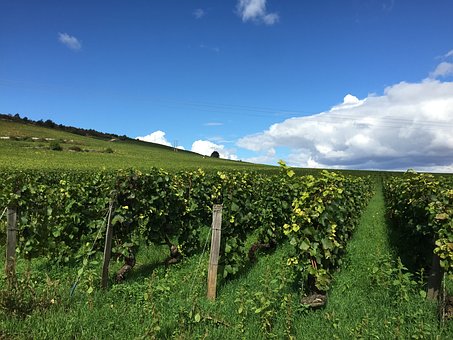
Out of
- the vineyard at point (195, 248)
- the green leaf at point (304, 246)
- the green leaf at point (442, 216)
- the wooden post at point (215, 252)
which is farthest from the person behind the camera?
the wooden post at point (215, 252)

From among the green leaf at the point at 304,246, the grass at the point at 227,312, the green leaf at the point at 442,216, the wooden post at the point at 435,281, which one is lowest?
the grass at the point at 227,312

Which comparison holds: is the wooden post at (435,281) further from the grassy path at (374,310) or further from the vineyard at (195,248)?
the grassy path at (374,310)

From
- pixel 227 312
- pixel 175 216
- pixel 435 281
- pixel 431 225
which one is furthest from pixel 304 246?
pixel 175 216

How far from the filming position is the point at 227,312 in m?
4.93

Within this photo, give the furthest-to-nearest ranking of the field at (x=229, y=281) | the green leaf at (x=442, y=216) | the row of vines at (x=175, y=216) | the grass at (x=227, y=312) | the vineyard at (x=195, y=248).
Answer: the row of vines at (x=175, y=216) → the green leaf at (x=442, y=216) → the vineyard at (x=195, y=248) → the field at (x=229, y=281) → the grass at (x=227, y=312)

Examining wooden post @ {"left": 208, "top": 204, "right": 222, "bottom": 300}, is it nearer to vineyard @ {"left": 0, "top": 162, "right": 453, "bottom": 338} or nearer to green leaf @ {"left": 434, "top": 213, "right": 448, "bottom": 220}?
vineyard @ {"left": 0, "top": 162, "right": 453, "bottom": 338}

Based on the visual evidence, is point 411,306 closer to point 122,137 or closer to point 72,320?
point 72,320

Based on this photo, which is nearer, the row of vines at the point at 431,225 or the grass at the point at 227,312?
the grass at the point at 227,312

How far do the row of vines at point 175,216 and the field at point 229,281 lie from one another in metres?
0.03

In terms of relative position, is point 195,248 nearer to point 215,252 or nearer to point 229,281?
point 229,281

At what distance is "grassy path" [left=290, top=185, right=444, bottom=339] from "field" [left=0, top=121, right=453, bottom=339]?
0.02 meters

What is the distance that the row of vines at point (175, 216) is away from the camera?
5.78 m

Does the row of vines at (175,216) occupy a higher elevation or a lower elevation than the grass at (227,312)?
higher

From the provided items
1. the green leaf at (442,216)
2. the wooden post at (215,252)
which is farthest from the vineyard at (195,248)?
the wooden post at (215,252)
